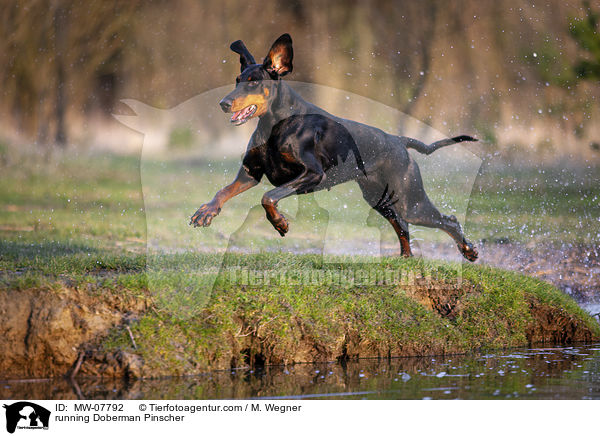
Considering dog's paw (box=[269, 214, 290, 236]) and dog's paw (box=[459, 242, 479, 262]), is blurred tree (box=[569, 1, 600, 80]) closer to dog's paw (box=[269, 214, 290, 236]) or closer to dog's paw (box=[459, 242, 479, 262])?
dog's paw (box=[459, 242, 479, 262])

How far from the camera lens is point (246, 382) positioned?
14.3ft

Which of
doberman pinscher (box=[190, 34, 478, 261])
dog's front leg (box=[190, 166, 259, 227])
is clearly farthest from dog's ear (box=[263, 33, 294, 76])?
dog's front leg (box=[190, 166, 259, 227])

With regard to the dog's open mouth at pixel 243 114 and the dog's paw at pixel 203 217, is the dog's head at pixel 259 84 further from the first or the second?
the dog's paw at pixel 203 217

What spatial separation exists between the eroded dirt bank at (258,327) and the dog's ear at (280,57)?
1.77m

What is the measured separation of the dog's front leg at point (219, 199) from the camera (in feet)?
17.4

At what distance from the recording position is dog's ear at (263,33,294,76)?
5.37 m

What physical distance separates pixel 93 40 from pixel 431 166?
5.60m
